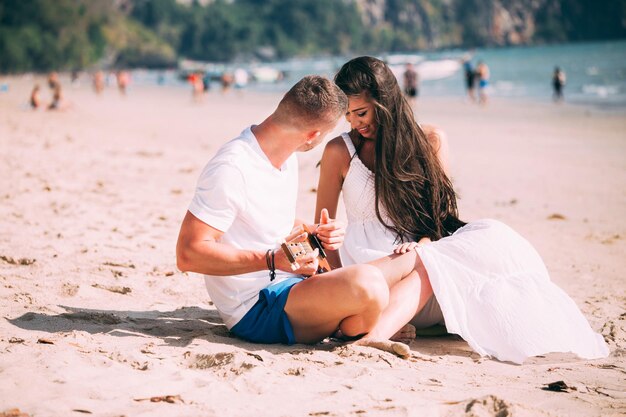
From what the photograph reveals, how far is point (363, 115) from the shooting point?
13.1 ft

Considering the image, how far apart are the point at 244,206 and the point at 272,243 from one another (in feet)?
0.92

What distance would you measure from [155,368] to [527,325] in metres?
1.88

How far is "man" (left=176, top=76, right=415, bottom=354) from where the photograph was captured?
316 cm

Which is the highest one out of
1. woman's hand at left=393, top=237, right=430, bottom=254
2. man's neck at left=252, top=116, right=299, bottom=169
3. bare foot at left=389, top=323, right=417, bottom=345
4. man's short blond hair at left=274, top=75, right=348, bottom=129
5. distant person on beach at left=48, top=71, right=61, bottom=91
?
distant person on beach at left=48, top=71, right=61, bottom=91

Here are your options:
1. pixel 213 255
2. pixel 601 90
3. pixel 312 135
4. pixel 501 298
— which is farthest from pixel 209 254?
pixel 601 90

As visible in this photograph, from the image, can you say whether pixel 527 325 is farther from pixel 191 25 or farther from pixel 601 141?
pixel 191 25

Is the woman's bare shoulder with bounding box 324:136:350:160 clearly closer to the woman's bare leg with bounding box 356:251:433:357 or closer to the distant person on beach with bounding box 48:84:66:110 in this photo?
the woman's bare leg with bounding box 356:251:433:357

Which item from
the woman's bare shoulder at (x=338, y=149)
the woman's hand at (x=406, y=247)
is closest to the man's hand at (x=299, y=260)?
the woman's hand at (x=406, y=247)

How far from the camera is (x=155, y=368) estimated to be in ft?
9.96

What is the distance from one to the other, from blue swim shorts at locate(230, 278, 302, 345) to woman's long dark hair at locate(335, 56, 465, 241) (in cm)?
80

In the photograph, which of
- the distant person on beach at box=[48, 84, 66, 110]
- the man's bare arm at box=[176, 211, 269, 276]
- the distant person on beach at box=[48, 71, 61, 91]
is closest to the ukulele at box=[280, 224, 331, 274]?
the man's bare arm at box=[176, 211, 269, 276]

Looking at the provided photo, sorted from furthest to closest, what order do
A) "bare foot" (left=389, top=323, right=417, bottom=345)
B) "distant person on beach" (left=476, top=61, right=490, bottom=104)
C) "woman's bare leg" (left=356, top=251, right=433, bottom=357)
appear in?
"distant person on beach" (left=476, top=61, right=490, bottom=104) < "bare foot" (left=389, top=323, right=417, bottom=345) < "woman's bare leg" (left=356, top=251, right=433, bottom=357)

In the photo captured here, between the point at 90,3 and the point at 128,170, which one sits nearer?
the point at 128,170

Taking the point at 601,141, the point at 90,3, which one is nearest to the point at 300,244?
the point at 601,141
